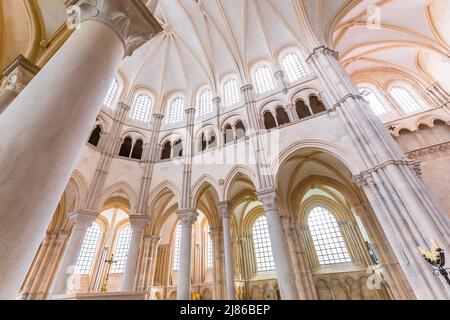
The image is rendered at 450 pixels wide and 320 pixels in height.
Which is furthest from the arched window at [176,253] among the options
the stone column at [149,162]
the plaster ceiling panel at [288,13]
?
the plaster ceiling panel at [288,13]

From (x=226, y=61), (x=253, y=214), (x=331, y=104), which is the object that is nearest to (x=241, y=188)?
(x=253, y=214)

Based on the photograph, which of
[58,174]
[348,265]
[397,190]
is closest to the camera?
[58,174]

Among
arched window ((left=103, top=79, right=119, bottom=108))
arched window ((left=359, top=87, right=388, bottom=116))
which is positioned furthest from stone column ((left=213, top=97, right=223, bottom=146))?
arched window ((left=359, top=87, right=388, bottom=116))

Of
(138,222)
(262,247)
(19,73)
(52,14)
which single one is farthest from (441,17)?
(138,222)

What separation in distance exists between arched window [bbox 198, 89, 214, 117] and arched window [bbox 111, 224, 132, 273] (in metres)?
11.8

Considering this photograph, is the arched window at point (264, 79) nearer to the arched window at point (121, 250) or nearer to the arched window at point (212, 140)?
the arched window at point (212, 140)

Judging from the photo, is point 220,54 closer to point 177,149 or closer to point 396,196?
point 177,149

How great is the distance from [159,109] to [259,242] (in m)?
12.5

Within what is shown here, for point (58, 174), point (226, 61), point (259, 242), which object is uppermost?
point (226, 61)

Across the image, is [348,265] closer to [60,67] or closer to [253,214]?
[253,214]

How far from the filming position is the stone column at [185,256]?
8742mm

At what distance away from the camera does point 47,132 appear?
1925 mm

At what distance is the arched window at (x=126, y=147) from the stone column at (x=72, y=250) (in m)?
4.54
